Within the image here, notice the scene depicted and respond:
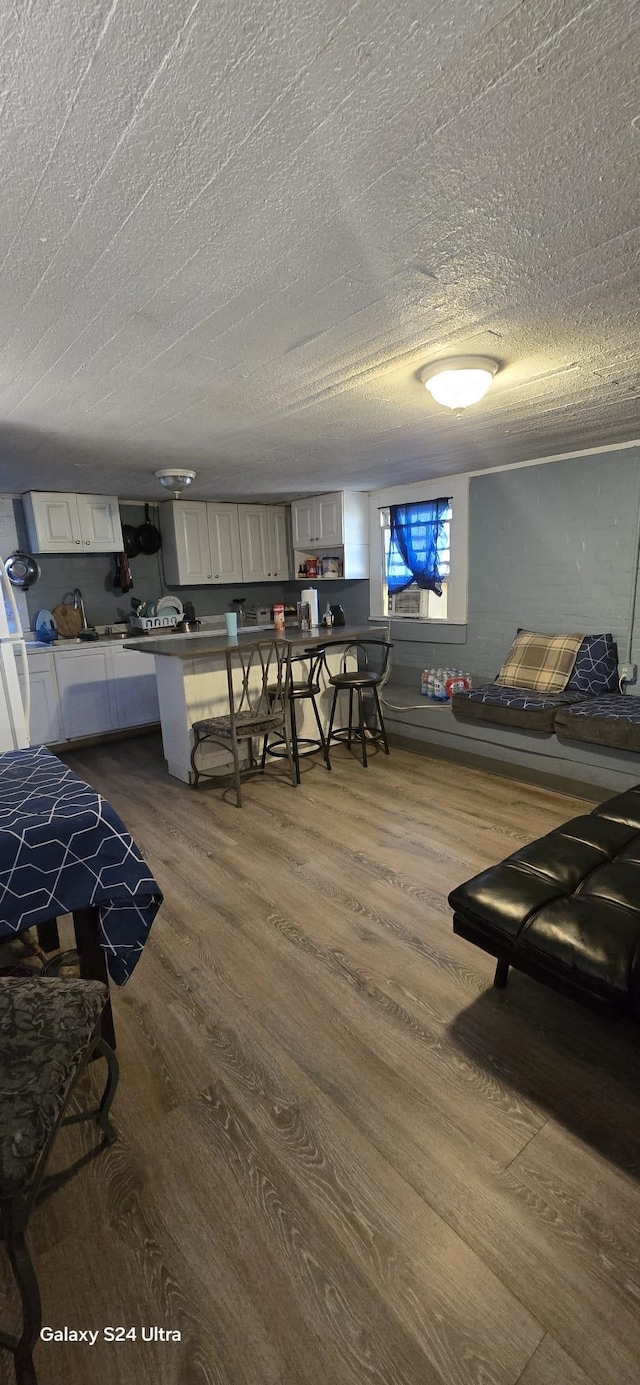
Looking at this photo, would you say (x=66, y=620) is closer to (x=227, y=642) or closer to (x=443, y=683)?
(x=227, y=642)

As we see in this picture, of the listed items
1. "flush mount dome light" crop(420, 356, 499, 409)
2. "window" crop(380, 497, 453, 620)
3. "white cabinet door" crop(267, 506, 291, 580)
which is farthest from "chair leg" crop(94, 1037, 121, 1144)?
"white cabinet door" crop(267, 506, 291, 580)

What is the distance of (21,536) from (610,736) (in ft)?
15.9

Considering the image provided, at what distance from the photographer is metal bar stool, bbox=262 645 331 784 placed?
3.93 m

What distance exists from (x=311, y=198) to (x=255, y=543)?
16.1 feet

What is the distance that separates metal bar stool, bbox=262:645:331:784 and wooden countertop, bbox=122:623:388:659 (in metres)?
0.11

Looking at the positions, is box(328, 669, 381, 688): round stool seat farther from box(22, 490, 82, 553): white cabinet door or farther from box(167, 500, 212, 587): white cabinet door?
box(22, 490, 82, 553): white cabinet door

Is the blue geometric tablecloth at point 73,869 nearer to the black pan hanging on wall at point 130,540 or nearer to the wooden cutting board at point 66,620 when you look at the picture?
the wooden cutting board at point 66,620

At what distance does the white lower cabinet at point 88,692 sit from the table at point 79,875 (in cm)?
333

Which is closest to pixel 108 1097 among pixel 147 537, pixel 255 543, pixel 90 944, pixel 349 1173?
pixel 90 944

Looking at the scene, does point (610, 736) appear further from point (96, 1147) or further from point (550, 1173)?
point (96, 1147)

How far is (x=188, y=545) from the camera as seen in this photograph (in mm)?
5520

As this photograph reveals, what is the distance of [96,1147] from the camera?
1.43 metres

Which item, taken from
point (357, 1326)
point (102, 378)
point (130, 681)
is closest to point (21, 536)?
point (130, 681)

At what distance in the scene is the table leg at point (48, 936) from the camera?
2.19 meters
